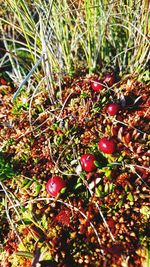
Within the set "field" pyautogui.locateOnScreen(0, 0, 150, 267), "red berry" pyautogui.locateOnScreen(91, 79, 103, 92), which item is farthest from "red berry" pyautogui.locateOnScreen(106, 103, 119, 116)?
"red berry" pyautogui.locateOnScreen(91, 79, 103, 92)

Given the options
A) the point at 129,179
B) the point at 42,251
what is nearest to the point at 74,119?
the point at 129,179

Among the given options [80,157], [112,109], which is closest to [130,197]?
[80,157]

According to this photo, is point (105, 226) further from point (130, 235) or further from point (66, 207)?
point (66, 207)

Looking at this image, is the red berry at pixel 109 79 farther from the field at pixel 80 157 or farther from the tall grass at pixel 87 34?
the tall grass at pixel 87 34

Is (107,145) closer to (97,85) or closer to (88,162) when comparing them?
(88,162)

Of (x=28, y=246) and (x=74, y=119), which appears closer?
(x=28, y=246)

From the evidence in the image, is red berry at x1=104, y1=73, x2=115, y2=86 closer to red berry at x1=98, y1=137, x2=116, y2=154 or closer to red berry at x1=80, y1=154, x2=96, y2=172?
red berry at x1=98, y1=137, x2=116, y2=154

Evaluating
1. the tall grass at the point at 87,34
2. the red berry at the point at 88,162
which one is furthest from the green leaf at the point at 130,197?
the tall grass at the point at 87,34
